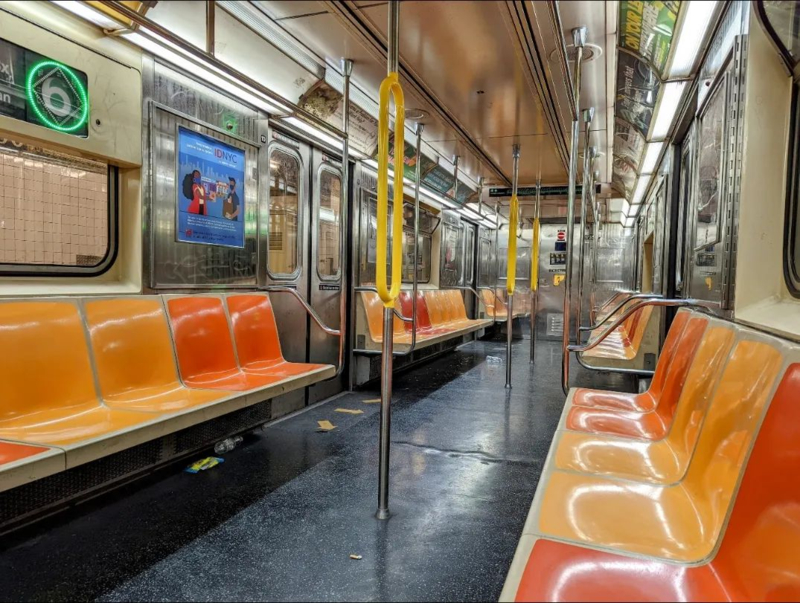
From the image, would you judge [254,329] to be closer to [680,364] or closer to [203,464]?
[203,464]

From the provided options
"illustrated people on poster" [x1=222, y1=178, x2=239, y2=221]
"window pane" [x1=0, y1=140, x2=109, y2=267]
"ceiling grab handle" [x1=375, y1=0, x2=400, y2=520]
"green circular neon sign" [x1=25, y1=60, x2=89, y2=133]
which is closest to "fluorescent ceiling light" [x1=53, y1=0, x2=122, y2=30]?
"green circular neon sign" [x1=25, y1=60, x2=89, y2=133]

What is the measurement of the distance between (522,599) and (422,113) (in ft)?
13.1

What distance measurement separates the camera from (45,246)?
7.89 ft

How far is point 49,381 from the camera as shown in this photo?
218cm

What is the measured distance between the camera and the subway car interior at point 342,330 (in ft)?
4.76

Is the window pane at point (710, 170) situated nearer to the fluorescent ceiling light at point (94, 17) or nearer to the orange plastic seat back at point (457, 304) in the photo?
the fluorescent ceiling light at point (94, 17)

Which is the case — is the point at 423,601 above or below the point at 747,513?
below

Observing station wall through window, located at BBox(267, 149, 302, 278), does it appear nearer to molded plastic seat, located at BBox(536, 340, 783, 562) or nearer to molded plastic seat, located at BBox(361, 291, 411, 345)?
molded plastic seat, located at BBox(361, 291, 411, 345)

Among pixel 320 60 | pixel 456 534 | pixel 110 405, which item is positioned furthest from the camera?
pixel 320 60

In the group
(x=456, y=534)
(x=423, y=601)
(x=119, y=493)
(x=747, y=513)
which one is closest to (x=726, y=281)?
(x=747, y=513)

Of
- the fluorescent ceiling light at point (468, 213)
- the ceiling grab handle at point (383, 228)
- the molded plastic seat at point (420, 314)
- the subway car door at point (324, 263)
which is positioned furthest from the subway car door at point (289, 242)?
the fluorescent ceiling light at point (468, 213)

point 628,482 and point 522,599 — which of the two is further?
point 628,482

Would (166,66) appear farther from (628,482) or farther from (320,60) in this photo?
(628,482)

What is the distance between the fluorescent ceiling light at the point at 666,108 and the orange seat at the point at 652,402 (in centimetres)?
175
